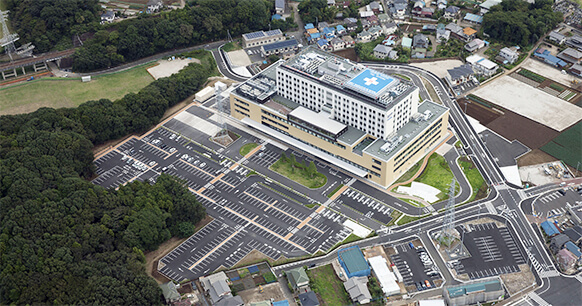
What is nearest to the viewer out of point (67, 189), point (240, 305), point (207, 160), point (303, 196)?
point (240, 305)

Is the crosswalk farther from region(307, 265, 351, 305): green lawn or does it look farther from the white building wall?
the white building wall

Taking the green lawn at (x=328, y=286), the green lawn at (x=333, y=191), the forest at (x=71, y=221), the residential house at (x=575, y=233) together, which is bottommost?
the green lawn at (x=328, y=286)

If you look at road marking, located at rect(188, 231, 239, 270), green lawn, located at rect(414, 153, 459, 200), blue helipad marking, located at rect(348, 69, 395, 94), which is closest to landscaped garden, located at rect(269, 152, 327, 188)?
blue helipad marking, located at rect(348, 69, 395, 94)

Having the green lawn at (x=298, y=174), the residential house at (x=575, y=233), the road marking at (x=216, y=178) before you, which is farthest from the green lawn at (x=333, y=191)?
the residential house at (x=575, y=233)

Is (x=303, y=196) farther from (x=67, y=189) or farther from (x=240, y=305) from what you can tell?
(x=67, y=189)

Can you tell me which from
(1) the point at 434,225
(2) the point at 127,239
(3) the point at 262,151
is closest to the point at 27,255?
(2) the point at 127,239

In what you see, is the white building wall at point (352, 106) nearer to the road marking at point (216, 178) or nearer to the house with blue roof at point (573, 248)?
the road marking at point (216, 178)
